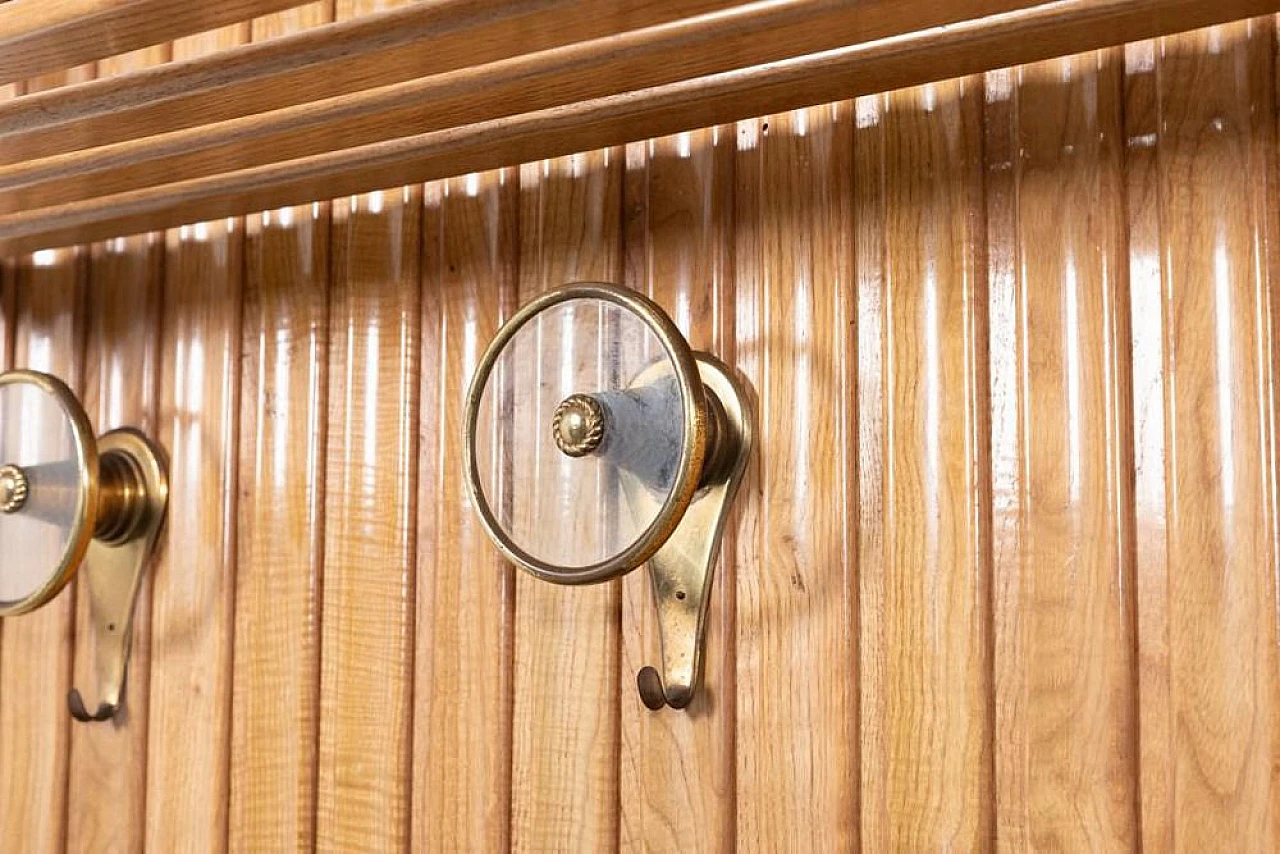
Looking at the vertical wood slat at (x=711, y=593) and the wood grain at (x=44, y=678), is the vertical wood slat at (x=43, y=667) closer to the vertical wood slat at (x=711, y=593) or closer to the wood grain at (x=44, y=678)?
the wood grain at (x=44, y=678)

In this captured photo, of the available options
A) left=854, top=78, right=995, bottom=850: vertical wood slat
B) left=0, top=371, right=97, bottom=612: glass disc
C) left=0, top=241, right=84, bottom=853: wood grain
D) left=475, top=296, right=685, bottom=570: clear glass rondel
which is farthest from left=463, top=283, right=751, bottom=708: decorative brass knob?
left=0, top=241, right=84, bottom=853: wood grain

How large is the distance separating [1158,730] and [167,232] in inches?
33.3

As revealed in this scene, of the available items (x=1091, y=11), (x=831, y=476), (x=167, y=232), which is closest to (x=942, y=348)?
(x=831, y=476)

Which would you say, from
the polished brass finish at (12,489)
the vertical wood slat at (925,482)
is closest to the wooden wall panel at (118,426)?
the polished brass finish at (12,489)

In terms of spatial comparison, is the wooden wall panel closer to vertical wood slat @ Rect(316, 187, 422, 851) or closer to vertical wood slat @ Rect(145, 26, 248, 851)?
vertical wood slat @ Rect(145, 26, 248, 851)

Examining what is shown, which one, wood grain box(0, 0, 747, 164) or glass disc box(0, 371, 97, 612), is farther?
glass disc box(0, 371, 97, 612)

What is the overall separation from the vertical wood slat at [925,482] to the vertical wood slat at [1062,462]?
14 mm

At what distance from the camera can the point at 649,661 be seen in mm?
875

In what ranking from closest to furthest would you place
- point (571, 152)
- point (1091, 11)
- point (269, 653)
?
point (1091, 11) → point (571, 152) → point (269, 653)

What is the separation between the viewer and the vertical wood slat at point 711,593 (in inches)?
33.4

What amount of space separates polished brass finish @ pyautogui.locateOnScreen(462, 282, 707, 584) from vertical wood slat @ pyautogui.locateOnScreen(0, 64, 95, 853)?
46 cm

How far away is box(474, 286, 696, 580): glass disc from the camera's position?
815 millimetres

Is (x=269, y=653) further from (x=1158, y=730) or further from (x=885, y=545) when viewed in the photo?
(x=1158, y=730)

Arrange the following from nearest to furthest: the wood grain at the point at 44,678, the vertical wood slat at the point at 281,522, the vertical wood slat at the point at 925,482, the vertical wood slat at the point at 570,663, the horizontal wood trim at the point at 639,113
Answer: the horizontal wood trim at the point at 639,113
the vertical wood slat at the point at 925,482
the vertical wood slat at the point at 570,663
the vertical wood slat at the point at 281,522
the wood grain at the point at 44,678
